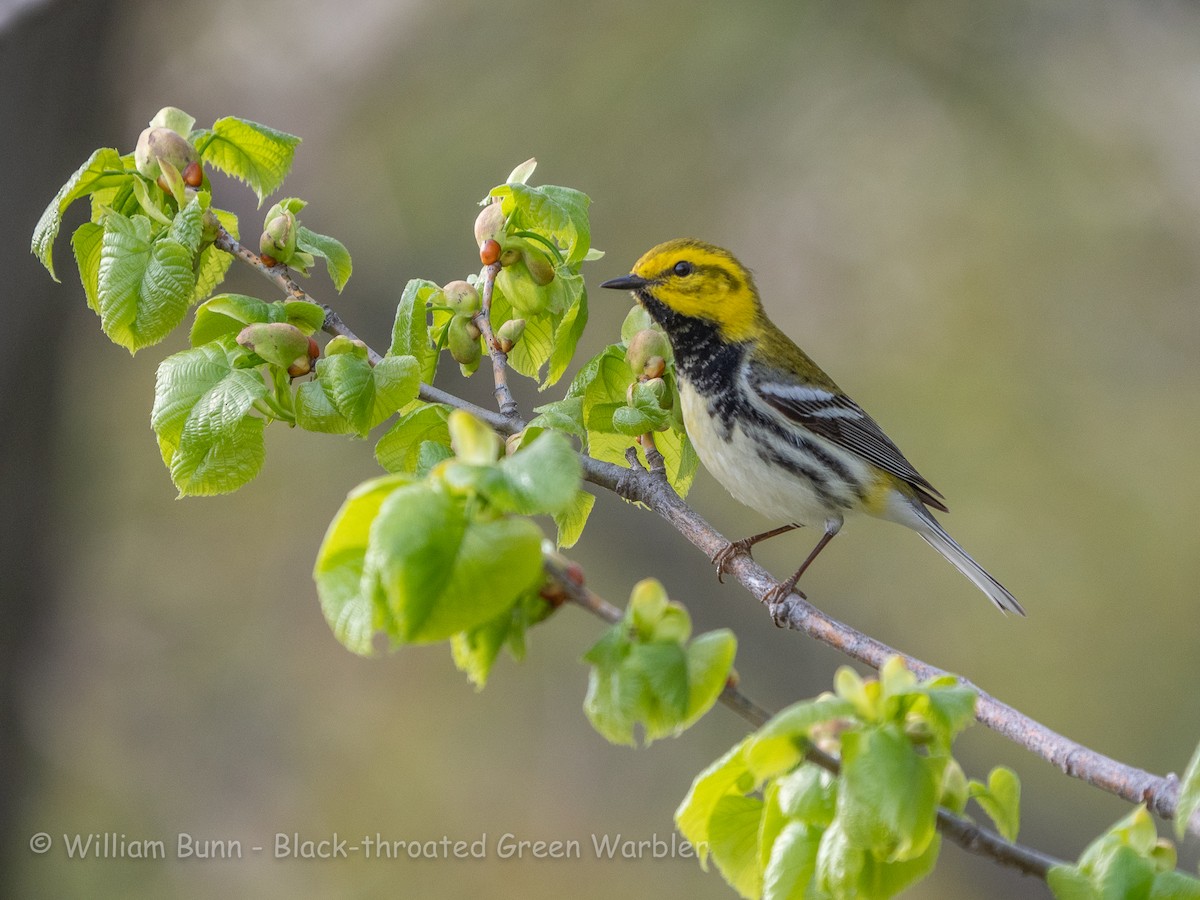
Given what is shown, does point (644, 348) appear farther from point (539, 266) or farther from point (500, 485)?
point (500, 485)

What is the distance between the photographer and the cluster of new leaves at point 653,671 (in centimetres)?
108

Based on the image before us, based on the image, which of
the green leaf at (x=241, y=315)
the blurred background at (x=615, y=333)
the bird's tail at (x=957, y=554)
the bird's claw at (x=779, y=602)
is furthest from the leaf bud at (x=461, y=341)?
the blurred background at (x=615, y=333)

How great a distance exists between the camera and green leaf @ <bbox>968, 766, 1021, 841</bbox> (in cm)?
132

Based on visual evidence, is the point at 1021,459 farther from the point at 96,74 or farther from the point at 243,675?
the point at 96,74

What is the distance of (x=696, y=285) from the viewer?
11.3ft

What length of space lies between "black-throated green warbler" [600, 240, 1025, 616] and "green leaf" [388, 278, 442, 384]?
1193mm

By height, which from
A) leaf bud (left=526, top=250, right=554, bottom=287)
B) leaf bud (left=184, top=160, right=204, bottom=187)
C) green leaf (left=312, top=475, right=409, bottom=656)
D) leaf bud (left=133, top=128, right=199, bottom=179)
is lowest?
green leaf (left=312, top=475, right=409, bottom=656)

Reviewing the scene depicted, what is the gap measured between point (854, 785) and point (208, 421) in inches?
42.9

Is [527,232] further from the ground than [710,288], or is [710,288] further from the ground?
[527,232]

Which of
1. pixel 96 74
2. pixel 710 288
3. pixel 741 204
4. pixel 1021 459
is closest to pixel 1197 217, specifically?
pixel 1021 459

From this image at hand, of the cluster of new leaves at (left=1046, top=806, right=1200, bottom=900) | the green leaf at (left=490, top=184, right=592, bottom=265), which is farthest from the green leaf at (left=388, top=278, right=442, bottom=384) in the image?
the cluster of new leaves at (left=1046, top=806, right=1200, bottom=900)

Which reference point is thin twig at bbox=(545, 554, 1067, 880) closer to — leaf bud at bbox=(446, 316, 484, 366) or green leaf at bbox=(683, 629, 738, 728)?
green leaf at bbox=(683, 629, 738, 728)

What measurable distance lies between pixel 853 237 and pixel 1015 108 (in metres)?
1.29

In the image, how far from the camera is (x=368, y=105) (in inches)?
297
